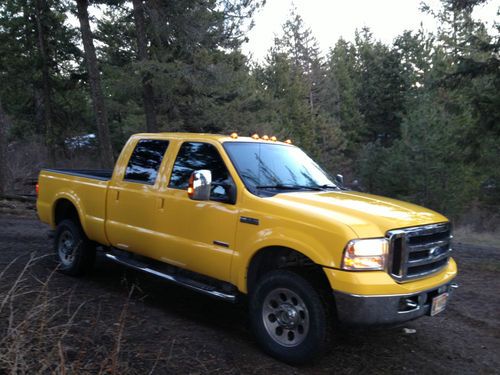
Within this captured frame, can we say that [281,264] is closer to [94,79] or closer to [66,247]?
[66,247]

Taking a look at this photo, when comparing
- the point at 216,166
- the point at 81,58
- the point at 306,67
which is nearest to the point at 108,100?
the point at 81,58

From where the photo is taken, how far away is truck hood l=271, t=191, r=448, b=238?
377cm

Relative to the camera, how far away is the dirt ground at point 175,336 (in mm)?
3498

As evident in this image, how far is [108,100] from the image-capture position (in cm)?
2436

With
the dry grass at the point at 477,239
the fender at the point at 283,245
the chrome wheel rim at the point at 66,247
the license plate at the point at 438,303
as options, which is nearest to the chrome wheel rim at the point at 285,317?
the fender at the point at 283,245

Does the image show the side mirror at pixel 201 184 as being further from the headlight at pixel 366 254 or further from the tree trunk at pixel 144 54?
the tree trunk at pixel 144 54

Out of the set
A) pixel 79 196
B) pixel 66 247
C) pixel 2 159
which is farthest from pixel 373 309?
pixel 2 159

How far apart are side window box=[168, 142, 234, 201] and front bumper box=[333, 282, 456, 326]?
61.8 inches

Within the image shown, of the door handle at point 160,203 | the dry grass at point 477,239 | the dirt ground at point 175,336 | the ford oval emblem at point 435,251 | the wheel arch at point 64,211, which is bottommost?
the dry grass at point 477,239

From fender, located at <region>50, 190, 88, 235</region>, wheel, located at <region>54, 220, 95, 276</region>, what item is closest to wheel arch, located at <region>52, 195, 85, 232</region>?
fender, located at <region>50, 190, 88, 235</region>

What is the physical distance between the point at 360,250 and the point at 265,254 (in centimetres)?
98

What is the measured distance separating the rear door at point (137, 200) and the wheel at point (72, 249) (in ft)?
2.06

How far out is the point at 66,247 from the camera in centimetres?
656

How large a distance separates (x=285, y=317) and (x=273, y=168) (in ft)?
5.44
